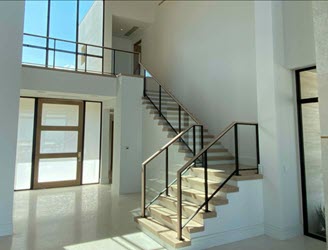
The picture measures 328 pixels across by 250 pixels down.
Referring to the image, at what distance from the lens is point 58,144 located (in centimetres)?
844

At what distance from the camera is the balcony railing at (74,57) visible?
23.5 feet

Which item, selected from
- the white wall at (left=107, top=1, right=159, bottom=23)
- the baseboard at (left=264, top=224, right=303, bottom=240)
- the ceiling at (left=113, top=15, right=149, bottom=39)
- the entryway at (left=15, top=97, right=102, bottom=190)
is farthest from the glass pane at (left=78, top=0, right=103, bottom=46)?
the baseboard at (left=264, top=224, right=303, bottom=240)

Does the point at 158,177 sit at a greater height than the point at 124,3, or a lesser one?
lesser

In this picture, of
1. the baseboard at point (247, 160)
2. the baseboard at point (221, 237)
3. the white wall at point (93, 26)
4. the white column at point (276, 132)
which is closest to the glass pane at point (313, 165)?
the white column at point (276, 132)

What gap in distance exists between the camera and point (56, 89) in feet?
22.5

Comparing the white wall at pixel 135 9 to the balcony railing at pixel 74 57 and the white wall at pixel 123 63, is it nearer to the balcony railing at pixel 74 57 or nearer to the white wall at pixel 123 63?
the balcony railing at pixel 74 57

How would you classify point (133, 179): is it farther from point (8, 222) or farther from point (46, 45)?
point (46, 45)

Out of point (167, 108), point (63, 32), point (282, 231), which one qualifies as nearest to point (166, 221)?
point (282, 231)

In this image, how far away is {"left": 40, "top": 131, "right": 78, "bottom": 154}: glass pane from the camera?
27.0ft

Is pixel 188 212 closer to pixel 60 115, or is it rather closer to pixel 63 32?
pixel 60 115

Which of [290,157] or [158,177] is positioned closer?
[290,157]

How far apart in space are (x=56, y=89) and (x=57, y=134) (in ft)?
6.98

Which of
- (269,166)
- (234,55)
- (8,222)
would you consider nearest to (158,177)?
(269,166)

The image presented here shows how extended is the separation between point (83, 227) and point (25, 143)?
15.1 ft
